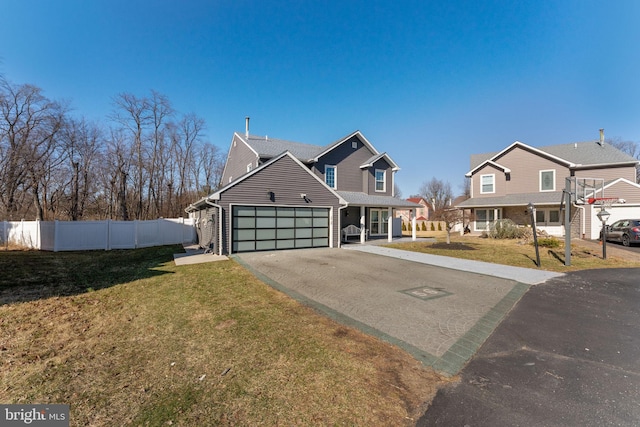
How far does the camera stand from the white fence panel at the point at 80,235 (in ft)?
48.9

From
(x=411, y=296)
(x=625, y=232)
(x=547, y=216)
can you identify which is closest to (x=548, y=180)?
(x=547, y=216)

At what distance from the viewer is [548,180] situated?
71.4 ft

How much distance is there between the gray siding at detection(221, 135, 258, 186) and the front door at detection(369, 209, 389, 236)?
966 centimetres

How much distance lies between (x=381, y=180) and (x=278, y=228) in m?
10.4

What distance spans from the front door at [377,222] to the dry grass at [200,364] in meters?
15.6

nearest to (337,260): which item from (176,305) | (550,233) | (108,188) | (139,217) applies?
(176,305)

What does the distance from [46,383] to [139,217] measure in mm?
30261

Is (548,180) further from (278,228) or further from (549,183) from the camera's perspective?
(278,228)

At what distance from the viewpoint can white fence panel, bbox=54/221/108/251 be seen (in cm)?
1490

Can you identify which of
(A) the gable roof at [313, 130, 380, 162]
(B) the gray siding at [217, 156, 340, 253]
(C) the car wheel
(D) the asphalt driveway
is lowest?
(D) the asphalt driveway

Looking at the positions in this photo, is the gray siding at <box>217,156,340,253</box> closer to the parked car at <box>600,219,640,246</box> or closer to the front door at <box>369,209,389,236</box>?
the front door at <box>369,209,389,236</box>

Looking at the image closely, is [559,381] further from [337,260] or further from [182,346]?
[337,260]

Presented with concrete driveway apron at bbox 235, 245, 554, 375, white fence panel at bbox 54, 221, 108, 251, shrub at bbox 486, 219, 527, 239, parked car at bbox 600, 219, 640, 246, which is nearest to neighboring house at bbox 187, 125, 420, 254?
concrete driveway apron at bbox 235, 245, 554, 375

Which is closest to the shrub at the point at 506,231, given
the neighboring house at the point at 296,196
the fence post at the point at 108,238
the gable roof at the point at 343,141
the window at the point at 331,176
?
the neighboring house at the point at 296,196
